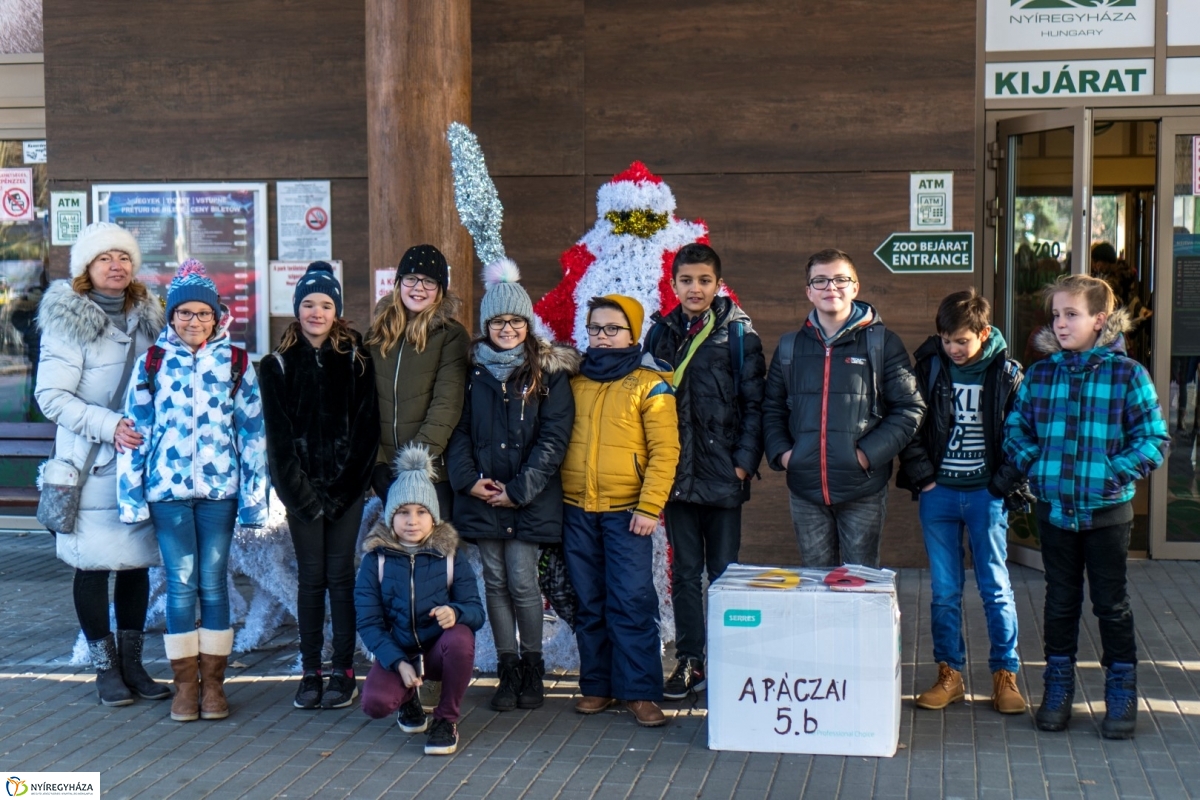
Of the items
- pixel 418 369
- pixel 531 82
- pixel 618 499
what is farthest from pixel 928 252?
pixel 418 369

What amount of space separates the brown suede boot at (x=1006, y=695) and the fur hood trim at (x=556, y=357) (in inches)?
79.5

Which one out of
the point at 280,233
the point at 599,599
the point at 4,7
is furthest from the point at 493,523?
the point at 4,7

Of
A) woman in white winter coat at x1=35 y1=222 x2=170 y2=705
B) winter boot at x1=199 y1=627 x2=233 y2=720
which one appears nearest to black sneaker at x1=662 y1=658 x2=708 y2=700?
winter boot at x1=199 y1=627 x2=233 y2=720

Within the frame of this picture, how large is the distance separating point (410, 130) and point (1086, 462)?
3458 millimetres

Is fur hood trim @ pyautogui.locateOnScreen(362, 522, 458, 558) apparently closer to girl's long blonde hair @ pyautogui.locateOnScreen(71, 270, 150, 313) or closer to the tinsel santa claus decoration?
the tinsel santa claus decoration

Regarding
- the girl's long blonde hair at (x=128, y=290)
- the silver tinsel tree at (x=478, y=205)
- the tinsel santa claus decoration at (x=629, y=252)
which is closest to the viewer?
the girl's long blonde hair at (x=128, y=290)

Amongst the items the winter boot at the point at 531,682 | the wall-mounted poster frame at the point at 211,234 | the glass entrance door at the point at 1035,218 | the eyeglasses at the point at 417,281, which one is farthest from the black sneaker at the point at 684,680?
the wall-mounted poster frame at the point at 211,234

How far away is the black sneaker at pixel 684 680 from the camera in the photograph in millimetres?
5297

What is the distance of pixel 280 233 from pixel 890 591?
502 centimetres

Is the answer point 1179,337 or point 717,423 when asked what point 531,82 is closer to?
point 717,423

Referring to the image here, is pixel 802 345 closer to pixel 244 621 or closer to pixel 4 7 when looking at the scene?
pixel 244 621

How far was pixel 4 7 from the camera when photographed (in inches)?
366

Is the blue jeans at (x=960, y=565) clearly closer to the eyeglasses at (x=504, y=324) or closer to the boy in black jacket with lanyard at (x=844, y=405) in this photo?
the boy in black jacket with lanyard at (x=844, y=405)

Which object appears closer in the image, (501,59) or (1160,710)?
(1160,710)
